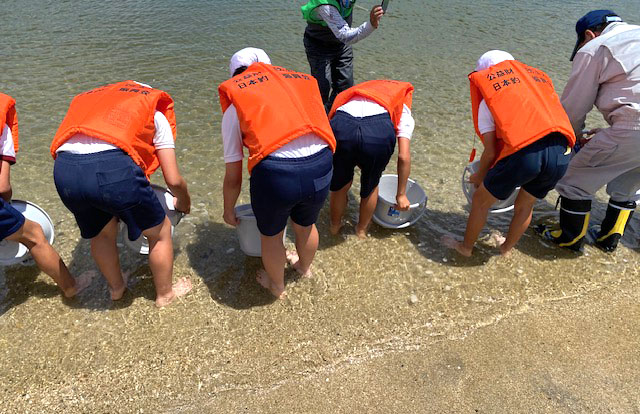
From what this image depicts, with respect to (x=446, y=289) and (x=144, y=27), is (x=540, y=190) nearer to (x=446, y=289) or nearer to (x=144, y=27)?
(x=446, y=289)

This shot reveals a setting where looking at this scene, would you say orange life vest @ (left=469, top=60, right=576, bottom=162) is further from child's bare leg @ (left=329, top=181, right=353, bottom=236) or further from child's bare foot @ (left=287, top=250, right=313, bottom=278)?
child's bare foot @ (left=287, top=250, right=313, bottom=278)

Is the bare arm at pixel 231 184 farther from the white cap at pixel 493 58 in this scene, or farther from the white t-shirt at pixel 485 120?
the white cap at pixel 493 58

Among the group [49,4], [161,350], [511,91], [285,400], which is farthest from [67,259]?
[49,4]

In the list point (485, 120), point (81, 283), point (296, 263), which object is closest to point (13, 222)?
point (81, 283)

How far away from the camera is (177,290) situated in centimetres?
311

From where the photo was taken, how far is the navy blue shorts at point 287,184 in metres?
2.33

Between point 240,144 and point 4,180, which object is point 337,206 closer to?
point 240,144

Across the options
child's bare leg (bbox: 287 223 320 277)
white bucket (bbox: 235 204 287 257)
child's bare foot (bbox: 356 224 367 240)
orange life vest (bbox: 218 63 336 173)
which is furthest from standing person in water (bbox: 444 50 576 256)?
white bucket (bbox: 235 204 287 257)

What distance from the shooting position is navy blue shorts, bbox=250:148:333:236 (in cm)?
233

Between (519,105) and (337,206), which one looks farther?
(337,206)

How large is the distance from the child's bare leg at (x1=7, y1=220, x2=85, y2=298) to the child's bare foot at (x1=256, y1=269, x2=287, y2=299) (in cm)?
136

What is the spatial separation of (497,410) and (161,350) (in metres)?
2.11

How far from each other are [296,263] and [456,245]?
4.66 ft

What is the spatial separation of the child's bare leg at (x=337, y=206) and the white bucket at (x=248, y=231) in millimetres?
605
